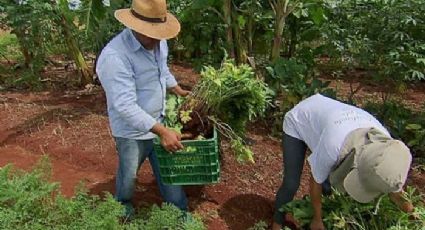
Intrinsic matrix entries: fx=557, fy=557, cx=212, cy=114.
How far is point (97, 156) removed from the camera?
5.09m

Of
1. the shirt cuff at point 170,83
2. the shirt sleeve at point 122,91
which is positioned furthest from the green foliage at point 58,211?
the shirt cuff at point 170,83

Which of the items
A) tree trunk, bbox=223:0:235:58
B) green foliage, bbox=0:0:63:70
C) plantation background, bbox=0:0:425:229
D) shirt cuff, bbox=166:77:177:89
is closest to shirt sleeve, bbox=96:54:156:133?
shirt cuff, bbox=166:77:177:89

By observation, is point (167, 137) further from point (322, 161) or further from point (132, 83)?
point (322, 161)

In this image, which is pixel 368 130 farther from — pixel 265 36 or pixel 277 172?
pixel 265 36

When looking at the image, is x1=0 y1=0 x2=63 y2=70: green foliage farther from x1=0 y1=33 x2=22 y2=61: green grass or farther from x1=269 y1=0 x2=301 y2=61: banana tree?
x1=269 y1=0 x2=301 y2=61: banana tree

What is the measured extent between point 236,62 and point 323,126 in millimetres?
2882

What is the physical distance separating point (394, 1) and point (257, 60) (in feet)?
5.46

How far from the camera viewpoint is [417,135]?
5008 mm

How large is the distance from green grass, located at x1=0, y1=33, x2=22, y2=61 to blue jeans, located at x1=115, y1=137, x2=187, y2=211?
18.7 ft

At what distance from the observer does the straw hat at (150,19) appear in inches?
125

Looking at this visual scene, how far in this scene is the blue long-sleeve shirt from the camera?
3.19 meters

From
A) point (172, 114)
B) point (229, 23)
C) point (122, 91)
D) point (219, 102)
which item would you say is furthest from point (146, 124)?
point (229, 23)

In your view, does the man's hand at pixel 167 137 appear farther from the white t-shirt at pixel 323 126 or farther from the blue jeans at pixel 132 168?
the white t-shirt at pixel 323 126

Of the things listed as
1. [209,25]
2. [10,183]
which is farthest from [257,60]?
[10,183]
